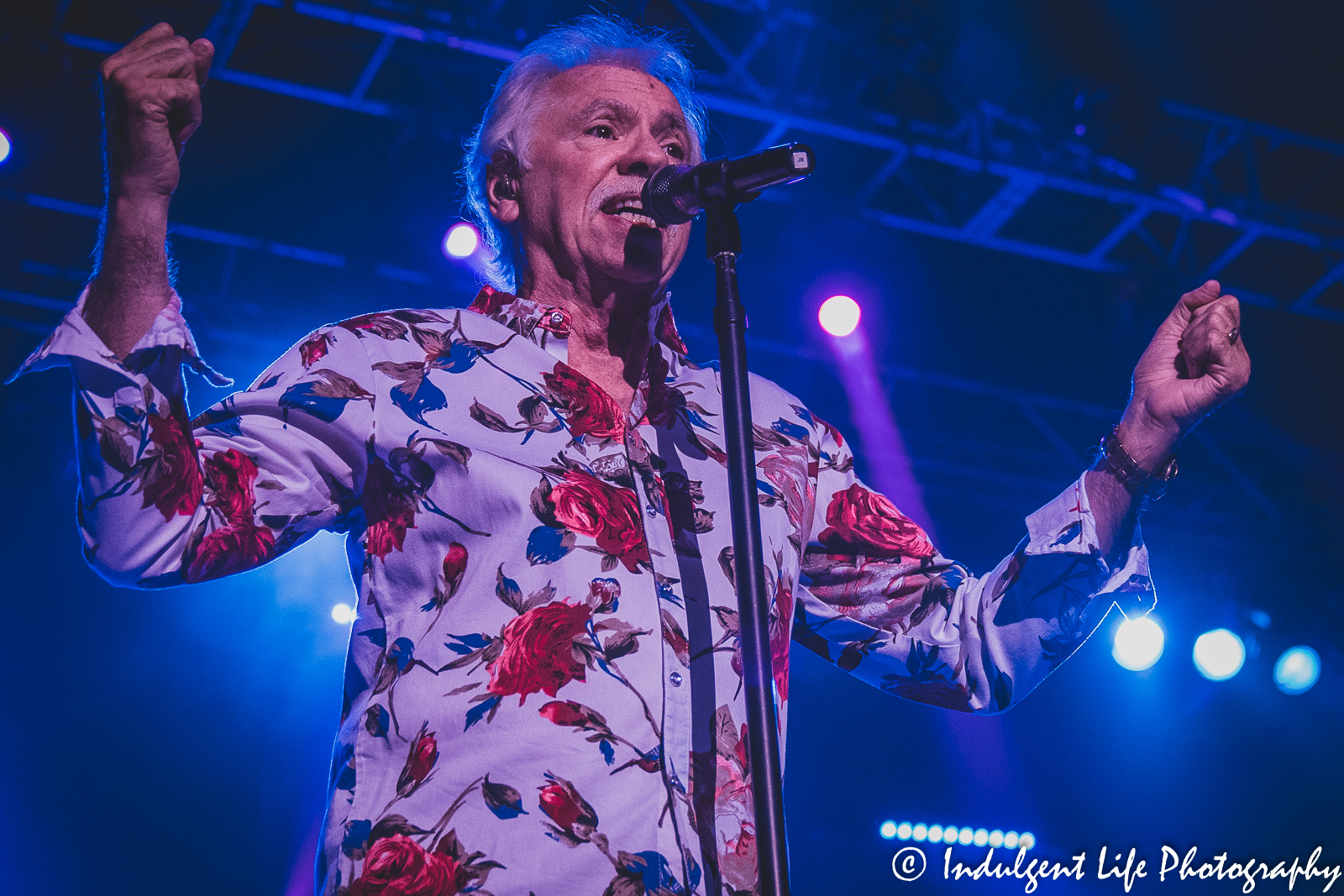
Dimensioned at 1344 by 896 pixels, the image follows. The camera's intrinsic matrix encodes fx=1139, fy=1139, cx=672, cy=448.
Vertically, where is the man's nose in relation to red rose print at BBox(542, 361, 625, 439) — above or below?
above

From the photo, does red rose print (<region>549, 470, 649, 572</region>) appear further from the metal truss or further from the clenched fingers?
the metal truss

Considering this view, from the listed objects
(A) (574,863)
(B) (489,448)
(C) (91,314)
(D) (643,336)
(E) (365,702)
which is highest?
(D) (643,336)

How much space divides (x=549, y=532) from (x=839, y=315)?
491 centimetres

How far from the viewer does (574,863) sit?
3.84 feet

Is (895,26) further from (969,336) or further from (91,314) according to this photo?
(91,314)

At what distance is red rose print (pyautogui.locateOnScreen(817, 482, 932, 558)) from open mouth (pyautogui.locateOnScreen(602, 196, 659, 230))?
1.75 ft

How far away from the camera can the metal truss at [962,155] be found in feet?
15.7

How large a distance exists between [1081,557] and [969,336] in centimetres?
515

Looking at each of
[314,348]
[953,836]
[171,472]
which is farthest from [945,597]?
[953,836]

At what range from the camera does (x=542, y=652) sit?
4.19ft

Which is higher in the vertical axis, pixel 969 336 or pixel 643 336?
pixel 969 336

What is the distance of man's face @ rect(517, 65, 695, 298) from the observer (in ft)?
5.96

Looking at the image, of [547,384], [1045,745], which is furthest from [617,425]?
[1045,745]

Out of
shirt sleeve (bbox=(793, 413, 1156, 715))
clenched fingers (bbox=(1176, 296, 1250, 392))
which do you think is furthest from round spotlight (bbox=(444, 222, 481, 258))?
clenched fingers (bbox=(1176, 296, 1250, 392))
